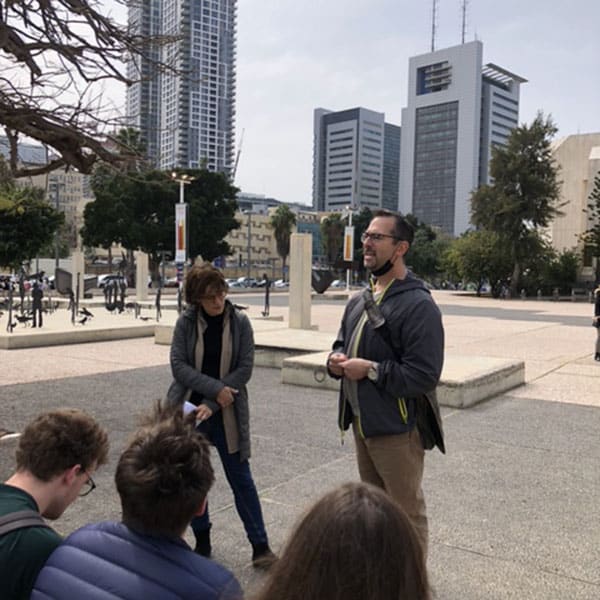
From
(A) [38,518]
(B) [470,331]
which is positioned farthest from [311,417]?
(B) [470,331]

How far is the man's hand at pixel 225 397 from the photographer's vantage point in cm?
→ 358

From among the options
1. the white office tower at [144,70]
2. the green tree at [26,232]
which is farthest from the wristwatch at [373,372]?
the green tree at [26,232]

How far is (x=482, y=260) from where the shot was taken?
4866 cm

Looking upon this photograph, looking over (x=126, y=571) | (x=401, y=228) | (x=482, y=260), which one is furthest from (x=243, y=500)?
(x=482, y=260)

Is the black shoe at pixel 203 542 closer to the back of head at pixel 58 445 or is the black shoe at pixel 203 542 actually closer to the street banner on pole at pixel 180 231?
the back of head at pixel 58 445

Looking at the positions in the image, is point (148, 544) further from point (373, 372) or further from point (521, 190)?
point (521, 190)

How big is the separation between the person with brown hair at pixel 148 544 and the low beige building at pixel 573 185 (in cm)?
5961

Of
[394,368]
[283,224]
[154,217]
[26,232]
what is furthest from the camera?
[283,224]

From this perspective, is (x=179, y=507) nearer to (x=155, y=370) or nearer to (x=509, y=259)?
(x=155, y=370)

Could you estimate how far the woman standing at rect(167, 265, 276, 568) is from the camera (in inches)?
141

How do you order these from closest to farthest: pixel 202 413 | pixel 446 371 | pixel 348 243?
1. pixel 202 413
2. pixel 446 371
3. pixel 348 243

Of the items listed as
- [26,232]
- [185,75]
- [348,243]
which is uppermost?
[185,75]

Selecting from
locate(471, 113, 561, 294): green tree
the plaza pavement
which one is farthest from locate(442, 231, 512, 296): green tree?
the plaza pavement

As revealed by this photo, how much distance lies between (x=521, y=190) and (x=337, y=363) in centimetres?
4837
